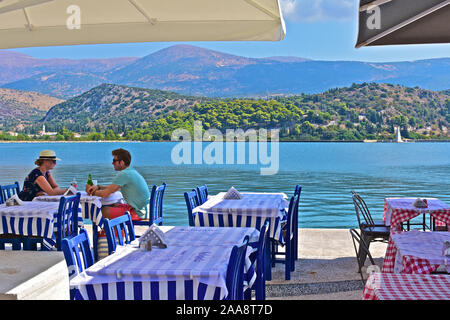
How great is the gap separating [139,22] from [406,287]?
7.45 feet

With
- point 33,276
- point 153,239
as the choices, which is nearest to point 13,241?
point 153,239

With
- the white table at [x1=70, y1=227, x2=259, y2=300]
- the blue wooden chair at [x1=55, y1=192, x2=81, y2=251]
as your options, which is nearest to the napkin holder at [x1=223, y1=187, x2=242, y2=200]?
the blue wooden chair at [x1=55, y1=192, x2=81, y2=251]

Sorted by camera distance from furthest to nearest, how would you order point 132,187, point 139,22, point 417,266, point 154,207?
point 154,207, point 132,187, point 139,22, point 417,266

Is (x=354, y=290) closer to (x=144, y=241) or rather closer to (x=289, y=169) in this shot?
(x=144, y=241)

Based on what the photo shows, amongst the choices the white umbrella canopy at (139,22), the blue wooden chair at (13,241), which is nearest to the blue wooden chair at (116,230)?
the white umbrella canopy at (139,22)

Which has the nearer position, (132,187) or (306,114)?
(132,187)

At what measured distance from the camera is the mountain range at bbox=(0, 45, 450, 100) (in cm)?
11619

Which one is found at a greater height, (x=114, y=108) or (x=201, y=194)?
(x=114, y=108)

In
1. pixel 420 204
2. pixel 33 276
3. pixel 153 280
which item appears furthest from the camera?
pixel 420 204

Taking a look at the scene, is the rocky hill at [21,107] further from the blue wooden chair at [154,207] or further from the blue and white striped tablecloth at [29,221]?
the blue and white striped tablecloth at [29,221]

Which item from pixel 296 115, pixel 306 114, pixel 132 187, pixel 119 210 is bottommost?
pixel 119 210

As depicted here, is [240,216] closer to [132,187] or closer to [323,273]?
[323,273]

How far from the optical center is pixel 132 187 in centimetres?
522

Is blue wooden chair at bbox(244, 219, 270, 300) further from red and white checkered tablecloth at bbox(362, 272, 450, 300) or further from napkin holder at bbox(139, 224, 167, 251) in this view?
red and white checkered tablecloth at bbox(362, 272, 450, 300)
